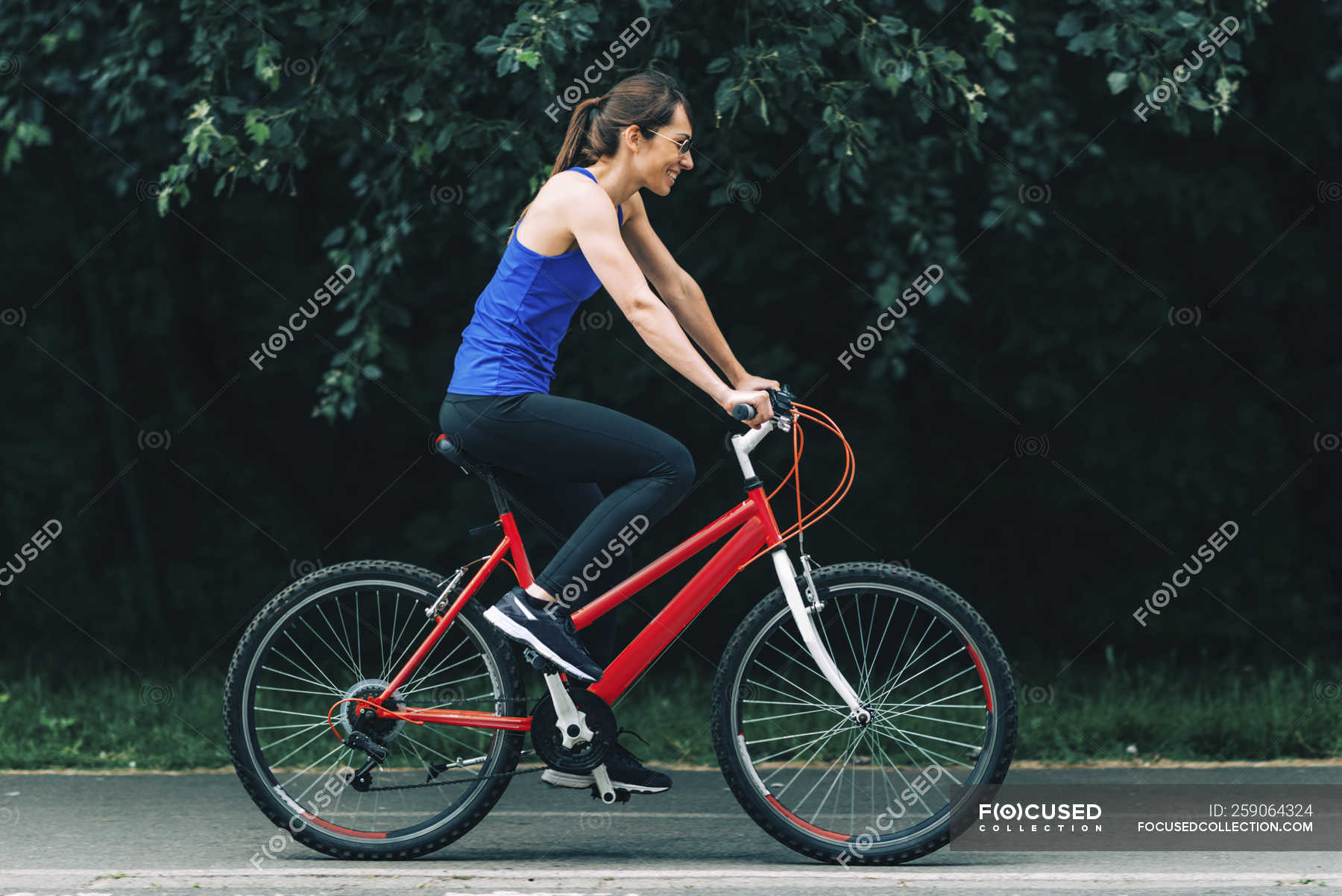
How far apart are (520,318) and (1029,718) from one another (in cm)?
333

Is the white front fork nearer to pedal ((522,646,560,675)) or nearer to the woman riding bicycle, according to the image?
the woman riding bicycle

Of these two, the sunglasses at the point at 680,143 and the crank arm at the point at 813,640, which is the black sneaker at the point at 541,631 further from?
the sunglasses at the point at 680,143

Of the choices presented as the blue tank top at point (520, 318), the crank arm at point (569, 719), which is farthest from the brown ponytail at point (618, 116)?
the crank arm at point (569, 719)

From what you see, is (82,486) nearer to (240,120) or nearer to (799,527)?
(240,120)

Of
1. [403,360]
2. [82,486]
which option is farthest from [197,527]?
[403,360]

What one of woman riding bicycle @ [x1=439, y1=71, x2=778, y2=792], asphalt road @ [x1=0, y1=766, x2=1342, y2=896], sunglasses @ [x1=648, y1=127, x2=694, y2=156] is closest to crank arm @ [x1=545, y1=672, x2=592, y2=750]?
woman riding bicycle @ [x1=439, y1=71, x2=778, y2=792]

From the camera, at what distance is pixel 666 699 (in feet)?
23.6

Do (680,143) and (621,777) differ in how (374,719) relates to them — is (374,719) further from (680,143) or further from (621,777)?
(680,143)

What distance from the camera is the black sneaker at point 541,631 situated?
439cm

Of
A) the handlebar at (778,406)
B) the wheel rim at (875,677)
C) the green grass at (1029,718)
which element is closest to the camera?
the handlebar at (778,406)

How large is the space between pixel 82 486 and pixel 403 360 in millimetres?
3771

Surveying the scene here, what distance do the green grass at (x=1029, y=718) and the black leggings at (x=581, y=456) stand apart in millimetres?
2107

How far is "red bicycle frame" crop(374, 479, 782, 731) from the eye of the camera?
4516 millimetres

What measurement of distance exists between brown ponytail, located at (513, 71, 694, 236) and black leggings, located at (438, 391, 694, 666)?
1.91 feet
